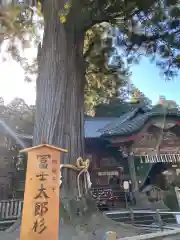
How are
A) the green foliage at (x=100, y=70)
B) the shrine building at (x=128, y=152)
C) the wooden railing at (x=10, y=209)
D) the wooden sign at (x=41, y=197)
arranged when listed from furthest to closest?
the shrine building at (x=128, y=152)
the green foliage at (x=100, y=70)
the wooden railing at (x=10, y=209)
the wooden sign at (x=41, y=197)

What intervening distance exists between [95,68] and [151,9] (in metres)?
3.10

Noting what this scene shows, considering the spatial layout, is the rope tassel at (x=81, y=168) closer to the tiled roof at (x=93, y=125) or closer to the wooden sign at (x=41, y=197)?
the wooden sign at (x=41, y=197)

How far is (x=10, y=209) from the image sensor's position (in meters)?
7.91

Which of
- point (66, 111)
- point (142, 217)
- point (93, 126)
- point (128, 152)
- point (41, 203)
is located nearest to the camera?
point (41, 203)

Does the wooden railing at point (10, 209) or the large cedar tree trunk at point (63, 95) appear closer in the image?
the large cedar tree trunk at point (63, 95)

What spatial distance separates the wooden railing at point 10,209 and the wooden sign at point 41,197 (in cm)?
457

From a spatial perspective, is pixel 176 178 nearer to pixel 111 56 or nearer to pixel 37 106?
pixel 111 56

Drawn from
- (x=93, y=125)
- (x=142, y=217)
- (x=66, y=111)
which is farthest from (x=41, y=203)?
(x=93, y=125)

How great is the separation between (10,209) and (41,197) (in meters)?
5.07

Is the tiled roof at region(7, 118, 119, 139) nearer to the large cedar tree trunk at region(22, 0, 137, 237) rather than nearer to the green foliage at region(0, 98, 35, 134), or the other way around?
the green foliage at region(0, 98, 35, 134)

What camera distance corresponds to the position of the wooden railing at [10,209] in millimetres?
7705

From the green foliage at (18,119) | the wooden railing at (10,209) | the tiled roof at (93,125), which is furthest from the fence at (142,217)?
the green foliage at (18,119)

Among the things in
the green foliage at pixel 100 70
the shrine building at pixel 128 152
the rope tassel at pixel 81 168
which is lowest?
the rope tassel at pixel 81 168

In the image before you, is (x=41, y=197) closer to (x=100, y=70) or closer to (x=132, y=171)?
(x=100, y=70)
